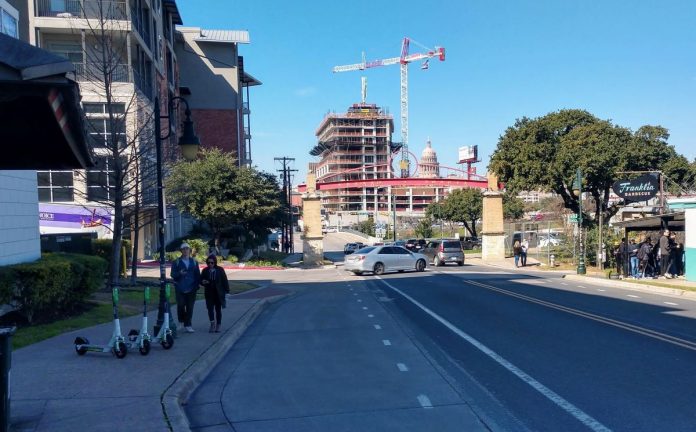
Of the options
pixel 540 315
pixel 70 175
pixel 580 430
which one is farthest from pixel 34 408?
pixel 70 175

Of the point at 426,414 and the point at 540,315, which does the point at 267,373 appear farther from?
the point at 540,315

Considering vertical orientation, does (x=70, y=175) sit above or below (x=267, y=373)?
above

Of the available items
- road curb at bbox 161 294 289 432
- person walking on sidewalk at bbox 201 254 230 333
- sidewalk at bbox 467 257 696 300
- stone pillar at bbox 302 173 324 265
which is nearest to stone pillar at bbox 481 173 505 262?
stone pillar at bbox 302 173 324 265

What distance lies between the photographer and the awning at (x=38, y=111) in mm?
3934

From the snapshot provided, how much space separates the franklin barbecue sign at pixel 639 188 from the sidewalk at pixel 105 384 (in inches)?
935

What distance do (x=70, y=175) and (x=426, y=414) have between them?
3479 cm

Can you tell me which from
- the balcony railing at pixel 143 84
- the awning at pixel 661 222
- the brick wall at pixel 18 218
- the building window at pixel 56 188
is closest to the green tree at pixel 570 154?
the awning at pixel 661 222

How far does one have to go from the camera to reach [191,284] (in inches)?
463

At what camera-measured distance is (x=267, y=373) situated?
9.09 metres

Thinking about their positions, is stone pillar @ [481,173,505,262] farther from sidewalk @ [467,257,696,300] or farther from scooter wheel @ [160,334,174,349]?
scooter wheel @ [160,334,174,349]

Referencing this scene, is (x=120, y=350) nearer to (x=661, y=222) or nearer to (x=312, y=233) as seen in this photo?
(x=661, y=222)

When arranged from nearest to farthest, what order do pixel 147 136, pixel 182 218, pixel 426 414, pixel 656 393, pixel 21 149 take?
pixel 21 149 → pixel 426 414 → pixel 656 393 → pixel 147 136 → pixel 182 218

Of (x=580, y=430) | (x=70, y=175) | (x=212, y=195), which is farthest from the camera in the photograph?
(x=212, y=195)

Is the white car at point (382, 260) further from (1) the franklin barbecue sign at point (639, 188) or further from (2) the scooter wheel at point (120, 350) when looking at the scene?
(2) the scooter wheel at point (120, 350)
